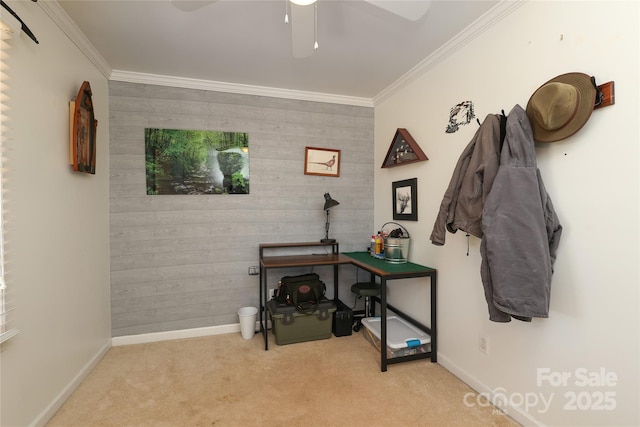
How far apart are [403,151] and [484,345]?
165 cm

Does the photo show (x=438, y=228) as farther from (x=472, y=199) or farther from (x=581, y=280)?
(x=581, y=280)

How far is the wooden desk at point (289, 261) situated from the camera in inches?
99.8

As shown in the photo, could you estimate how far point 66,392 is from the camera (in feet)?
6.10

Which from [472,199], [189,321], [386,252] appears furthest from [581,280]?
[189,321]

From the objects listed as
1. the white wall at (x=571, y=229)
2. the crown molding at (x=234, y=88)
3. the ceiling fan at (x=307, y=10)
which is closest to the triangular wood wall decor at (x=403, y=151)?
the white wall at (x=571, y=229)

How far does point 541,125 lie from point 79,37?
114 inches

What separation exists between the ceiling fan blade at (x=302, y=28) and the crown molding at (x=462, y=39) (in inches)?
44.7

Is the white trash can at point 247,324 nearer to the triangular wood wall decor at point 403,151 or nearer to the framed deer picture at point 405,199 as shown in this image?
the framed deer picture at point 405,199

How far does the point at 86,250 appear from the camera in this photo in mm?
2170

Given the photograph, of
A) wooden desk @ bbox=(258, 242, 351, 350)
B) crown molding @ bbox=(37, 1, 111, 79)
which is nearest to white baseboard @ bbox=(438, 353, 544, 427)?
wooden desk @ bbox=(258, 242, 351, 350)

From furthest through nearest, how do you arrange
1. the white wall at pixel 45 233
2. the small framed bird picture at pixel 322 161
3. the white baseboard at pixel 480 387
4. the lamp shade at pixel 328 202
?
the small framed bird picture at pixel 322 161 → the lamp shade at pixel 328 202 → the white baseboard at pixel 480 387 → the white wall at pixel 45 233

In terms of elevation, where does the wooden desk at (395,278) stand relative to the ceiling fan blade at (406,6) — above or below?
below

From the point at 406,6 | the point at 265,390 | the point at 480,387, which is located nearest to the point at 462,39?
the point at 406,6

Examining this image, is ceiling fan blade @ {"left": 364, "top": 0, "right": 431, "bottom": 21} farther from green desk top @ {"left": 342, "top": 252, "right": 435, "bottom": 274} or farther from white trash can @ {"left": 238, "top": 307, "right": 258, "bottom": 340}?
white trash can @ {"left": 238, "top": 307, "right": 258, "bottom": 340}
